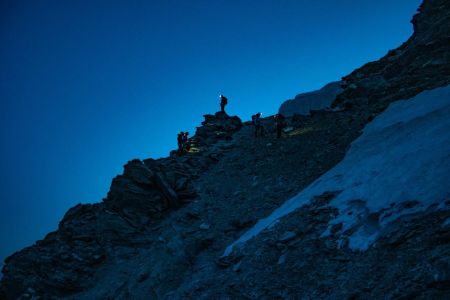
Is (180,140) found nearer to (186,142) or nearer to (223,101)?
(186,142)

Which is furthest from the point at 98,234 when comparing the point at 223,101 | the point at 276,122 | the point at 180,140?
the point at 223,101

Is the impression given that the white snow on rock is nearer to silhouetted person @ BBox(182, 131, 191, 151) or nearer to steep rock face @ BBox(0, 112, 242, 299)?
steep rock face @ BBox(0, 112, 242, 299)

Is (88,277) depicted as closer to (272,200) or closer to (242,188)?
(242,188)

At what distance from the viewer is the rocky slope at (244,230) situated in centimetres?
922

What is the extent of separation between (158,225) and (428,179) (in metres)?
19.2

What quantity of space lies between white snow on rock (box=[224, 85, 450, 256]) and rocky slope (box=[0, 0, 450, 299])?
0.70 m

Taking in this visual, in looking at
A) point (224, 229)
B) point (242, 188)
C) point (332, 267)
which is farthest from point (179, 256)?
point (332, 267)

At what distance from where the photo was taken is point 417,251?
852 cm

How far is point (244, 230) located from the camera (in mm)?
18469

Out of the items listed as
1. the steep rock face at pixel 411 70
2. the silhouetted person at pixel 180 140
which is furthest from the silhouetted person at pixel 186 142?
the steep rock face at pixel 411 70

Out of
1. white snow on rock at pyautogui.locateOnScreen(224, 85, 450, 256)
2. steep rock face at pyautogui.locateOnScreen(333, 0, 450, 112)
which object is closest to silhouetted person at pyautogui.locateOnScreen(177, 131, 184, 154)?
steep rock face at pyautogui.locateOnScreen(333, 0, 450, 112)

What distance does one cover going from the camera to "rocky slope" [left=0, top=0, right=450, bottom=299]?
922cm

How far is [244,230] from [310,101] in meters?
94.2

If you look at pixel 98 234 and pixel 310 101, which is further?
pixel 310 101
